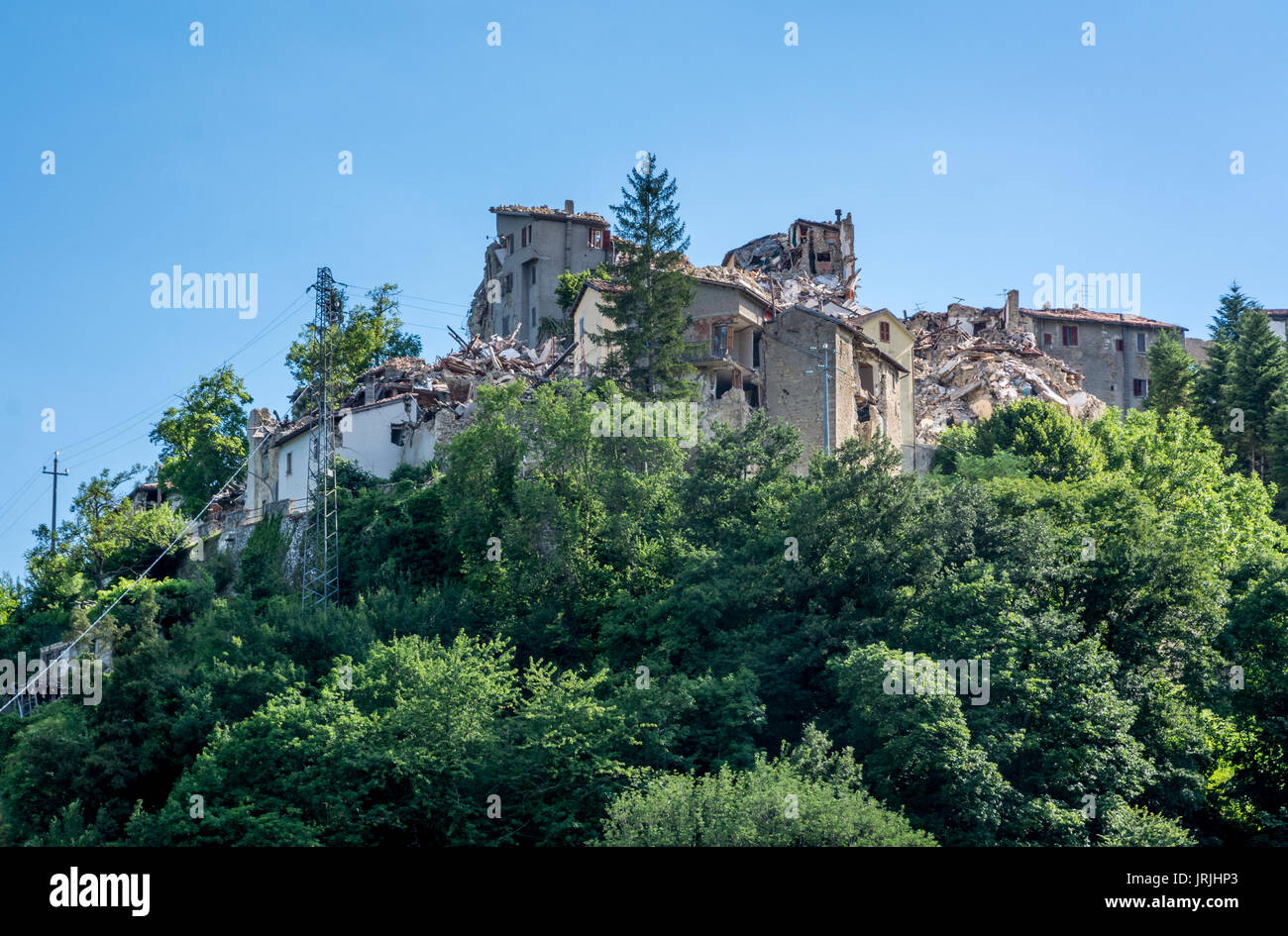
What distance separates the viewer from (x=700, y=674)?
41.3 metres

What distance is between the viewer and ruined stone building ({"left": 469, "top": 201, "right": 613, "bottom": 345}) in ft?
277

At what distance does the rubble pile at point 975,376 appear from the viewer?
247 ft

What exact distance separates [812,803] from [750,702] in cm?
608

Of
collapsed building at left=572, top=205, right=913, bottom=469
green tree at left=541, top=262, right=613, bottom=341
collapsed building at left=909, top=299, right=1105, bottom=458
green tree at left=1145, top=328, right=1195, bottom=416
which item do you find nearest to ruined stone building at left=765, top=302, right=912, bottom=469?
collapsed building at left=572, top=205, right=913, bottom=469

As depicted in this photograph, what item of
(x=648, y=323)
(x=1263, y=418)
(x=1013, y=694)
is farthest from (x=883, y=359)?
(x=1013, y=694)

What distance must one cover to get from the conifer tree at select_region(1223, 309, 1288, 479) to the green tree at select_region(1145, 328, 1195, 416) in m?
3.38

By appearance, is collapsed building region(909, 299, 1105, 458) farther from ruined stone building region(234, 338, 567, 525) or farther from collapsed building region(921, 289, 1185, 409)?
ruined stone building region(234, 338, 567, 525)

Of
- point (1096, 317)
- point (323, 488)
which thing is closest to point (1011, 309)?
point (1096, 317)

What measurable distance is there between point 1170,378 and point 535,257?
36.5 metres

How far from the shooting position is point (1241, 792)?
3819 centimetres

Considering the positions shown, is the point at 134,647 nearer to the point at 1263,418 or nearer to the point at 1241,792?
the point at 1241,792

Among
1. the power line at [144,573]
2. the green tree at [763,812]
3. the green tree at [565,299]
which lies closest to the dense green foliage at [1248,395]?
the green tree at [565,299]

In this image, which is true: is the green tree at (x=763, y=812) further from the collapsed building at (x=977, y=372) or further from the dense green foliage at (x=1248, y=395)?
the dense green foliage at (x=1248, y=395)

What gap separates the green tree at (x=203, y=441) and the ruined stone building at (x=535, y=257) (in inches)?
692
